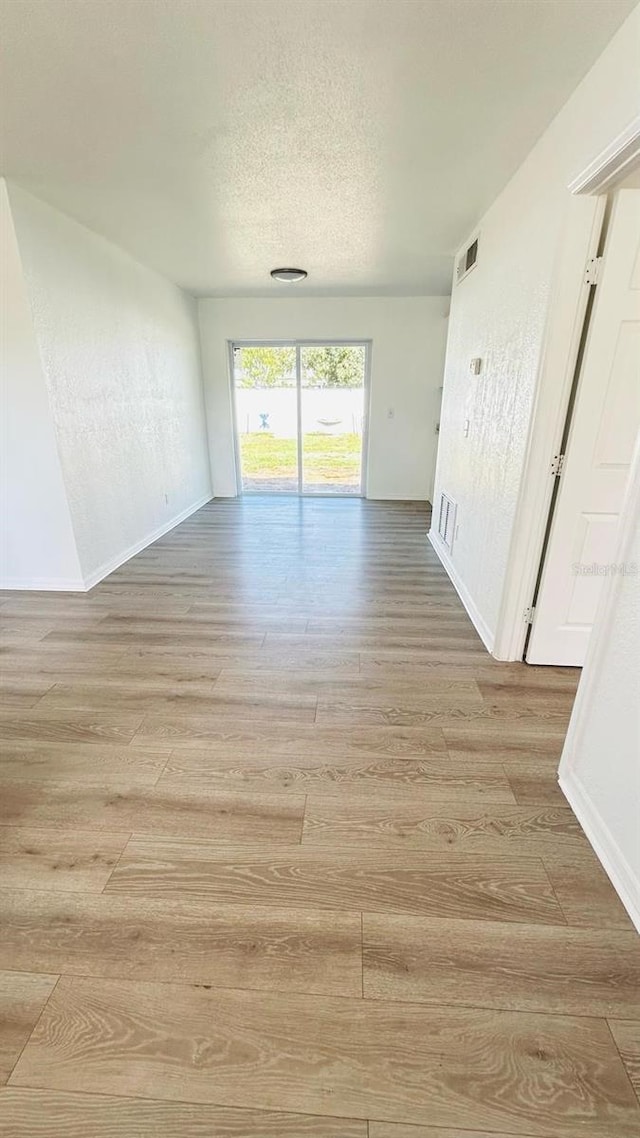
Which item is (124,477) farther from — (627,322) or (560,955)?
(560,955)

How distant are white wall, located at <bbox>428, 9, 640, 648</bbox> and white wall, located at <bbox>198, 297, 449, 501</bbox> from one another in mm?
1985

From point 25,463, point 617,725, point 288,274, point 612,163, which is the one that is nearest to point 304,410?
point 288,274

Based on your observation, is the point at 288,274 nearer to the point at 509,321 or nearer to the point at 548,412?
the point at 509,321

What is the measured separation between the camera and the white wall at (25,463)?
272cm

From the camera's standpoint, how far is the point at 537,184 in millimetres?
2100

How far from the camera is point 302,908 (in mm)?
1249

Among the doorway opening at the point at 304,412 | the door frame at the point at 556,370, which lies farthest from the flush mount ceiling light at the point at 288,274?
the door frame at the point at 556,370

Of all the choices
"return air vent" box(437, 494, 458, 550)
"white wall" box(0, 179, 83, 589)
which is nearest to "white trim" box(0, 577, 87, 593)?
"white wall" box(0, 179, 83, 589)

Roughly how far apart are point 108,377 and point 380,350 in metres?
3.43

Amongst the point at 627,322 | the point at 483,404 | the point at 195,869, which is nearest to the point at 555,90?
the point at 627,322

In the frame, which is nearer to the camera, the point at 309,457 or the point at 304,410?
the point at 304,410

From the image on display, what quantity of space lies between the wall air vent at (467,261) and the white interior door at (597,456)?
1.66 metres

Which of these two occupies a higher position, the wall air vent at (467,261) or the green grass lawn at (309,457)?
the wall air vent at (467,261)

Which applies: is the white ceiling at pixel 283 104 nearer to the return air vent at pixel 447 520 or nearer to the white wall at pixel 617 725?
the white wall at pixel 617 725
